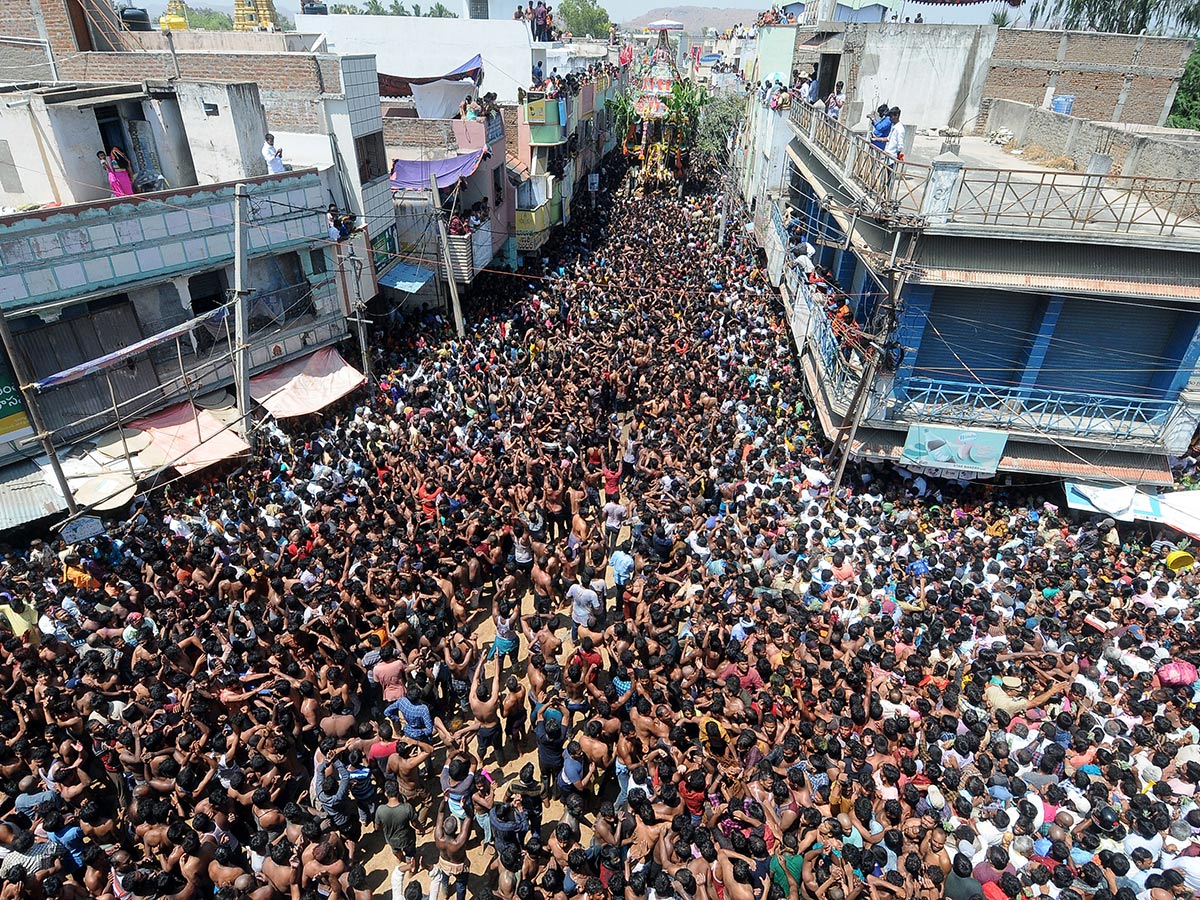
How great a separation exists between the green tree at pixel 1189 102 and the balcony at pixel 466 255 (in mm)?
32442

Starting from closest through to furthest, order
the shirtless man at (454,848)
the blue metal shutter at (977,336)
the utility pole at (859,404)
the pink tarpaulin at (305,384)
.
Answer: the shirtless man at (454,848) < the utility pole at (859,404) < the blue metal shutter at (977,336) < the pink tarpaulin at (305,384)

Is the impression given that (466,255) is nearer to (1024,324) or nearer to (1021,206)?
(1021,206)

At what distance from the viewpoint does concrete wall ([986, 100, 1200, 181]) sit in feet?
40.4

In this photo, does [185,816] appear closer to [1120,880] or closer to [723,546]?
[723,546]

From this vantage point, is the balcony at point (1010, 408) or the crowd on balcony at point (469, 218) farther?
the crowd on balcony at point (469, 218)

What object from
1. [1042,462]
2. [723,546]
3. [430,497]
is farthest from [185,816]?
[1042,462]

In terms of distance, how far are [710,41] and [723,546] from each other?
335ft

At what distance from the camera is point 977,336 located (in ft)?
43.1

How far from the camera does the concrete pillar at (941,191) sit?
11.0 meters

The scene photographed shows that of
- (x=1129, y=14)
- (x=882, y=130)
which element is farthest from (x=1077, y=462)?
(x=1129, y=14)

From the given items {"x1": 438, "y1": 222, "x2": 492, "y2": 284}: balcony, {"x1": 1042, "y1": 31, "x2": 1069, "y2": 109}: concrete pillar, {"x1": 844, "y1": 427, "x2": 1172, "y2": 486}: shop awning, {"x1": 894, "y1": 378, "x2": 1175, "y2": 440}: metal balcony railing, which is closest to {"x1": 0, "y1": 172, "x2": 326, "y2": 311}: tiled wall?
{"x1": 438, "y1": 222, "x2": 492, "y2": 284}: balcony

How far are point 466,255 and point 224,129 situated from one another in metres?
6.67

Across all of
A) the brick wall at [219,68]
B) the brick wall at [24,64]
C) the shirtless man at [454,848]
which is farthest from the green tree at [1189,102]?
the brick wall at [24,64]

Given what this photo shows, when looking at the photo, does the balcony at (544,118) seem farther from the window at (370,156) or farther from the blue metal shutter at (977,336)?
the blue metal shutter at (977,336)
